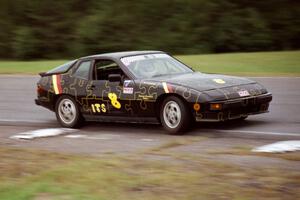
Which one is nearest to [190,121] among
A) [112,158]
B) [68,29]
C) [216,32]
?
[112,158]

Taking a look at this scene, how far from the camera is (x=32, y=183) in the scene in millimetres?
6910

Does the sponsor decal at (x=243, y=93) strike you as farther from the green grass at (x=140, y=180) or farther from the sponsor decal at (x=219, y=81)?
the green grass at (x=140, y=180)

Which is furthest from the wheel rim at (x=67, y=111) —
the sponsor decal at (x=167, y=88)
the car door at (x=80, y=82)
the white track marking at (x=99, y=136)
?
the sponsor decal at (x=167, y=88)

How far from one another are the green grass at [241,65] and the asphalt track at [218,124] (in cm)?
319

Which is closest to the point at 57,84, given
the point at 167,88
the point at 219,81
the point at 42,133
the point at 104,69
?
the point at 104,69

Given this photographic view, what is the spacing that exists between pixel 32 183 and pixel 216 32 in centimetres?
2721

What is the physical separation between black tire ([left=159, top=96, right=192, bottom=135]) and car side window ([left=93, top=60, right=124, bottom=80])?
1442 millimetres

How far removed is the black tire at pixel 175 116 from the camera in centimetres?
1054

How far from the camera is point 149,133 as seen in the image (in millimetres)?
11172

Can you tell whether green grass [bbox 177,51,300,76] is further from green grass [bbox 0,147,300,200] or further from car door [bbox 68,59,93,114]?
green grass [bbox 0,147,300,200]

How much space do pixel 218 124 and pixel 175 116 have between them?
1094 millimetres

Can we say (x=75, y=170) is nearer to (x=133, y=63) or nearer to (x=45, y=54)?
(x=133, y=63)

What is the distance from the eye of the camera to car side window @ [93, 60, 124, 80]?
11867 millimetres

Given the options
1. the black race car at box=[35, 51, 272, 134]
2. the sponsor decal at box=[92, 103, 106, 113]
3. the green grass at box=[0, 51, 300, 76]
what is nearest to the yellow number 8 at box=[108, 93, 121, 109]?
the black race car at box=[35, 51, 272, 134]
